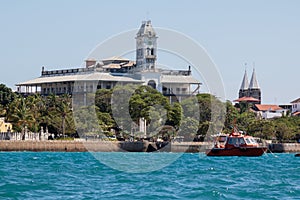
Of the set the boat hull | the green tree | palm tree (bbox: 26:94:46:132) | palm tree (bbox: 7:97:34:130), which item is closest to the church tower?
the green tree

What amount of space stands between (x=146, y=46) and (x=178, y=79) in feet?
34.4

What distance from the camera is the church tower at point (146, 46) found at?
531 feet

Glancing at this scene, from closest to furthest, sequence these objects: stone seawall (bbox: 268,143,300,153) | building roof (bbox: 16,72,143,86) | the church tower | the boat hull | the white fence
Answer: the boat hull < the white fence < stone seawall (bbox: 268,143,300,153) < building roof (bbox: 16,72,143,86) < the church tower

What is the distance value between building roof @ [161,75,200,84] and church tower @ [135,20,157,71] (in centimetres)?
463

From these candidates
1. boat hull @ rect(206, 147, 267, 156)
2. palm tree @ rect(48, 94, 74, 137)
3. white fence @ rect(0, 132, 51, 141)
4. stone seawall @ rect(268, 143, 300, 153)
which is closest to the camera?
boat hull @ rect(206, 147, 267, 156)

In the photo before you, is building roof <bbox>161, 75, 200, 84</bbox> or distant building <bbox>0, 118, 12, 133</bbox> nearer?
distant building <bbox>0, 118, 12, 133</bbox>

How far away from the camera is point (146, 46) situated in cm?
16275

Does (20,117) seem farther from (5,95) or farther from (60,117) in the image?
(5,95)

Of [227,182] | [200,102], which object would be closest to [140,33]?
[200,102]

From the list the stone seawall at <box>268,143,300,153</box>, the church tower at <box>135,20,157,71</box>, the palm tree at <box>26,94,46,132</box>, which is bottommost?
the stone seawall at <box>268,143,300,153</box>

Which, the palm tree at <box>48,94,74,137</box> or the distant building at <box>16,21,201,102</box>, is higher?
the distant building at <box>16,21,201,102</box>

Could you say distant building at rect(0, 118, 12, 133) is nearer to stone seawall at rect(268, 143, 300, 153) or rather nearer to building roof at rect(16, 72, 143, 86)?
stone seawall at rect(268, 143, 300, 153)

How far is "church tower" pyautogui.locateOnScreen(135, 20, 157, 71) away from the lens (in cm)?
16188

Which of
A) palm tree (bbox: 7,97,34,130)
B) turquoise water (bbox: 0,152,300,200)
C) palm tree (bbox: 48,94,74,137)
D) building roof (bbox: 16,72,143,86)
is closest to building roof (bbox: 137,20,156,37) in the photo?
building roof (bbox: 16,72,143,86)
